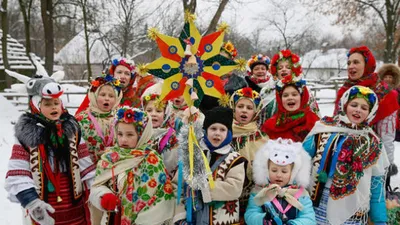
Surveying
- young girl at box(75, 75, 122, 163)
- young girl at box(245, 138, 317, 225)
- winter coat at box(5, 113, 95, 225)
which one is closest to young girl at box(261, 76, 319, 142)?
young girl at box(245, 138, 317, 225)

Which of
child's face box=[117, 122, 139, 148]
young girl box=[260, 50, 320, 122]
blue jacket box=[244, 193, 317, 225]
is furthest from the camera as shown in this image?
young girl box=[260, 50, 320, 122]

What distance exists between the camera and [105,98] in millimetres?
3939

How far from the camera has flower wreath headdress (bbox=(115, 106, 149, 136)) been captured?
117 inches

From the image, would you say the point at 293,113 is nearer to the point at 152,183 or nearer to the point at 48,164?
the point at 152,183

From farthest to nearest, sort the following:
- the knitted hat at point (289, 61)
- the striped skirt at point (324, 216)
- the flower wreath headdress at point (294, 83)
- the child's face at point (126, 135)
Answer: the knitted hat at point (289, 61)
the flower wreath headdress at point (294, 83)
the striped skirt at point (324, 216)
the child's face at point (126, 135)

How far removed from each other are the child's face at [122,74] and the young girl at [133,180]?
1.87 meters

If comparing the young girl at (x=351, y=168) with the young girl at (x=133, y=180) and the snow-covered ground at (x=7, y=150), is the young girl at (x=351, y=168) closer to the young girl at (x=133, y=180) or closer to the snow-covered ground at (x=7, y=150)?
the young girl at (x=133, y=180)

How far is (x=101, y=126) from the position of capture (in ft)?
12.7

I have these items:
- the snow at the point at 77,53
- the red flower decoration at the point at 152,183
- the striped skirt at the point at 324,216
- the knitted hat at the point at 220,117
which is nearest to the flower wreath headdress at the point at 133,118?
the red flower decoration at the point at 152,183

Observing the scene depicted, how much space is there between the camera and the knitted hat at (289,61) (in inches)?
181

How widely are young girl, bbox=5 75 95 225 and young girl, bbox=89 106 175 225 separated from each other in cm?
33

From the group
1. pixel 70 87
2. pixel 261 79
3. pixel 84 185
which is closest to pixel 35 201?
pixel 84 185

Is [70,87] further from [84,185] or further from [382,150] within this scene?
[382,150]

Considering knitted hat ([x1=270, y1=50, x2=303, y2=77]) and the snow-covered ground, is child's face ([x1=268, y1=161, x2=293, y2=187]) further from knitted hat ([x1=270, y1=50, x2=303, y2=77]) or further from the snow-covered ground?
the snow-covered ground
